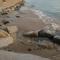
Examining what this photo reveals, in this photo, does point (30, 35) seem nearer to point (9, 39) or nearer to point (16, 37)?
point (16, 37)

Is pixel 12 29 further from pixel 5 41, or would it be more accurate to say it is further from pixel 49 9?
pixel 49 9

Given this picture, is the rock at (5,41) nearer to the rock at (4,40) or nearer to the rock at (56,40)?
the rock at (4,40)

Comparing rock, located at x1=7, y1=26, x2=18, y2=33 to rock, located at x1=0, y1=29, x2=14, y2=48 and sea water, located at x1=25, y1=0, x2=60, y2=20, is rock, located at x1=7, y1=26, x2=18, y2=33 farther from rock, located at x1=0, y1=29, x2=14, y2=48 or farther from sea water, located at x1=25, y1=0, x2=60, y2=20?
sea water, located at x1=25, y1=0, x2=60, y2=20

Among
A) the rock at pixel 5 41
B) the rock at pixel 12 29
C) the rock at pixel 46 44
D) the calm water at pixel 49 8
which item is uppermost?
the rock at pixel 5 41

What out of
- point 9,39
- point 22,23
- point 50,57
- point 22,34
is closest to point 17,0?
point 22,23

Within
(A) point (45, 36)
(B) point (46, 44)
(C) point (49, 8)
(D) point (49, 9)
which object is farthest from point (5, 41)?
(C) point (49, 8)

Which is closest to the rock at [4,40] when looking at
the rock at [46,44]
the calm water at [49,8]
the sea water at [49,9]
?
the rock at [46,44]

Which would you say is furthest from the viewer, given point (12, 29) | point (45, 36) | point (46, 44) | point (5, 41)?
point (12, 29)

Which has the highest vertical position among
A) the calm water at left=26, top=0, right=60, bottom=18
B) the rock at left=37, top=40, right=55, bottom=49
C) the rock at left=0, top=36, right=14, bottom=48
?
the rock at left=0, top=36, right=14, bottom=48

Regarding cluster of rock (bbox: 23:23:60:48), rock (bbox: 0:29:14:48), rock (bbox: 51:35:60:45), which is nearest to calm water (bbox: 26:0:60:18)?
cluster of rock (bbox: 23:23:60:48)

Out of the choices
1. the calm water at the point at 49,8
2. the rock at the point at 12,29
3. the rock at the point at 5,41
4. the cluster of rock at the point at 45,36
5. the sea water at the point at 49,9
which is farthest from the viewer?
the calm water at the point at 49,8

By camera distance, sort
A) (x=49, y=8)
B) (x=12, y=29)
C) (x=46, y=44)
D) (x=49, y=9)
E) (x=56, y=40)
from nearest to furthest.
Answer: (x=46, y=44), (x=56, y=40), (x=12, y=29), (x=49, y=9), (x=49, y=8)

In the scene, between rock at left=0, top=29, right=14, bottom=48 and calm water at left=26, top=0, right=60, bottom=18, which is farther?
calm water at left=26, top=0, right=60, bottom=18

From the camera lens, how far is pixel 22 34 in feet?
22.4
